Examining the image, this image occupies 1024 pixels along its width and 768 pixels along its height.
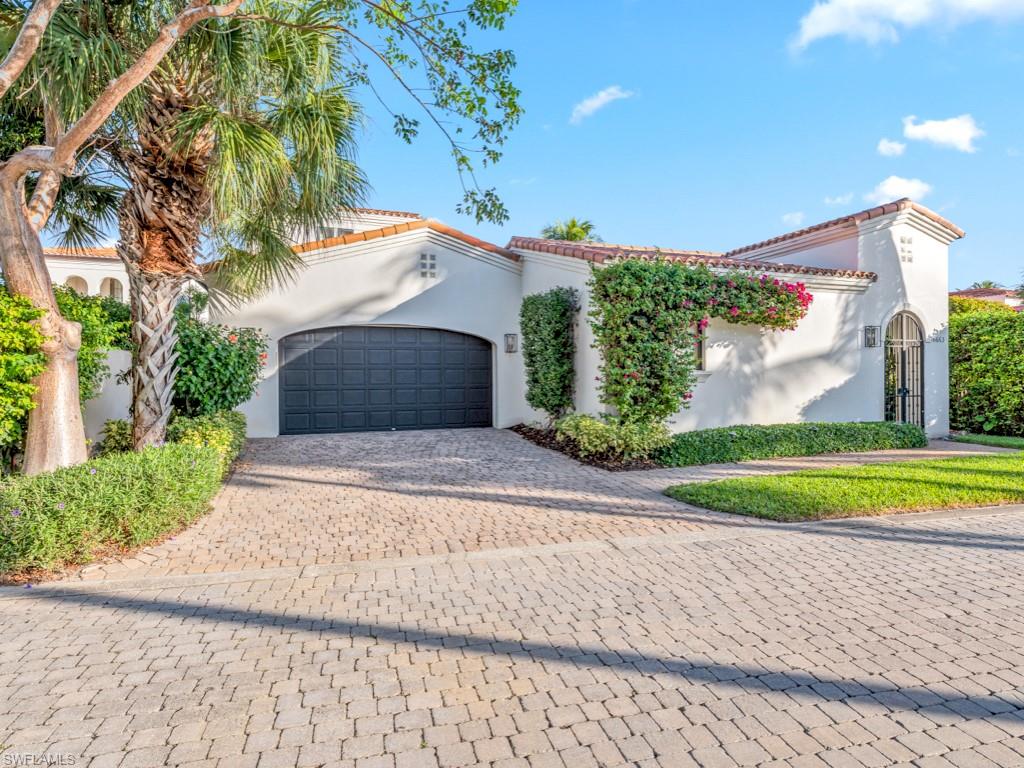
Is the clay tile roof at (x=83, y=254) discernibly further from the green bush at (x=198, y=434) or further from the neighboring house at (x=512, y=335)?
the green bush at (x=198, y=434)

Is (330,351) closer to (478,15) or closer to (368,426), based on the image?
(368,426)

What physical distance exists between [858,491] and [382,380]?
9.81 meters

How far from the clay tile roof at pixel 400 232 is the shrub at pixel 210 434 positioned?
457 centimetres

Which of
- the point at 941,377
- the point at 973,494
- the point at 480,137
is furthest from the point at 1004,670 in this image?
the point at 941,377

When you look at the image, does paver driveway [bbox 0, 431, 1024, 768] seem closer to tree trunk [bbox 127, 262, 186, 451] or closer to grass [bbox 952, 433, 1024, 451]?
tree trunk [bbox 127, 262, 186, 451]

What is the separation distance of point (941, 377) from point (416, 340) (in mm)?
12738

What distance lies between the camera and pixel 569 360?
1255 cm

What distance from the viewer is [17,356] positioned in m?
5.98

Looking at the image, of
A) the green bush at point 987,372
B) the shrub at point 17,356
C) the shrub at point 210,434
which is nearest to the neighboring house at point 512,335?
the green bush at point 987,372

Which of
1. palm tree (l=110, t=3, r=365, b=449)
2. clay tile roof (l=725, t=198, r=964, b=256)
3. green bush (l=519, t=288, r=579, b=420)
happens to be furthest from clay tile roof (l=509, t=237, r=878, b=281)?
palm tree (l=110, t=3, r=365, b=449)

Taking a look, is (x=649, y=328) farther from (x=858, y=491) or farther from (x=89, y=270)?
(x=89, y=270)

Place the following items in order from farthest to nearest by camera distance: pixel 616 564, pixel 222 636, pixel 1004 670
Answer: pixel 616 564, pixel 222 636, pixel 1004 670

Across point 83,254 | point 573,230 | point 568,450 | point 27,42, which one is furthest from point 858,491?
point 573,230

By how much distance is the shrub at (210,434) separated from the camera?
8266 millimetres
